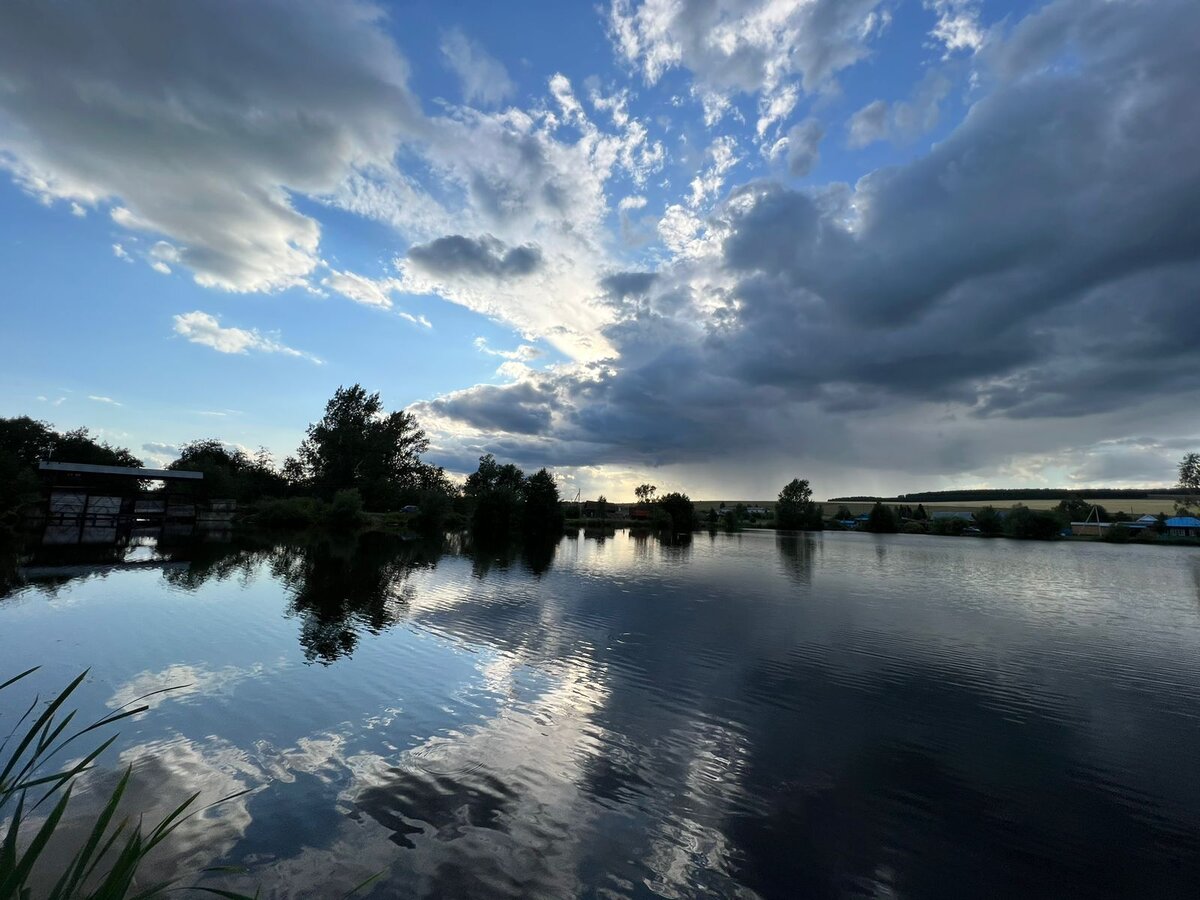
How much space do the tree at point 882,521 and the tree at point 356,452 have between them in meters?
110

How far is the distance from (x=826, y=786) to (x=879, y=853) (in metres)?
1.63

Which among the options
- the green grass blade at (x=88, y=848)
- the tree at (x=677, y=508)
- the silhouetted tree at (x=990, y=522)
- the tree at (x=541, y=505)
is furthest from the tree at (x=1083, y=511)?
the green grass blade at (x=88, y=848)

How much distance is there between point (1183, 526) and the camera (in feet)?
323

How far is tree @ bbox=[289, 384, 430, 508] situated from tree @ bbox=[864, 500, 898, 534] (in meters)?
110

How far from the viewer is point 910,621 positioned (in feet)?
73.2

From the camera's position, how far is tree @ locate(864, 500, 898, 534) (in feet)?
459

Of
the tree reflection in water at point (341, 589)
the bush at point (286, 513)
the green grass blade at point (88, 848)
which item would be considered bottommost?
the tree reflection in water at point (341, 589)

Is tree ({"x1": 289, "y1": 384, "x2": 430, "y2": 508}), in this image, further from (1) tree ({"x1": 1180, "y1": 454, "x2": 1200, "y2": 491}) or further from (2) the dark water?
(1) tree ({"x1": 1180, "y1": 454, "x2": 1200, "y2": 491})

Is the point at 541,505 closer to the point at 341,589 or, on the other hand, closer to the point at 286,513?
the point at 286,513

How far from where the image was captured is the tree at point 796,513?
15688 cm

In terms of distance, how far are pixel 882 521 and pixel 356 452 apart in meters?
120

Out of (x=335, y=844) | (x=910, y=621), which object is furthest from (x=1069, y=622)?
(x=335, y=844)

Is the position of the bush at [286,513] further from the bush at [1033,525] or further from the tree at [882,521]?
the tree at [882,521]

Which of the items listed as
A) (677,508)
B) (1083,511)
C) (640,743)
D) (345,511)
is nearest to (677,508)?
(677,508)
